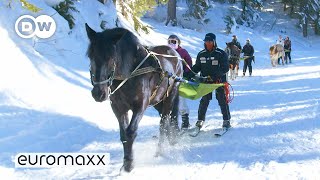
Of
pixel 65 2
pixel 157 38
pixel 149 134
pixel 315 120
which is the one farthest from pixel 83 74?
pixel 157 38

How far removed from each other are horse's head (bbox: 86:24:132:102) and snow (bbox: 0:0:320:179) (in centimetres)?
134

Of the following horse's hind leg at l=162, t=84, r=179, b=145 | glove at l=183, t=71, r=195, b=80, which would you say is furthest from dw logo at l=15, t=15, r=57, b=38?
horse's hind leg at l=162, t=84, r=179, b=145

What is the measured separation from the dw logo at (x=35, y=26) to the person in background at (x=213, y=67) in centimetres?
→ 667

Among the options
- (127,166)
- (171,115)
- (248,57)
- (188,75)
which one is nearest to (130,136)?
(127,166)

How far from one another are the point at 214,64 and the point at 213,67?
0.10 m

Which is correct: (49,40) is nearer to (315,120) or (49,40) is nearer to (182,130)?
(182,130)

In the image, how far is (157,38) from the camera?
26.2m

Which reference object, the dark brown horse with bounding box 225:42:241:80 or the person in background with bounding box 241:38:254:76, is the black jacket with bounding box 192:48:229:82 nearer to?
the dark brown horse with bounding box 225:42:241:80

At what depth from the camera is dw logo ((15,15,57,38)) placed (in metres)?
13.2

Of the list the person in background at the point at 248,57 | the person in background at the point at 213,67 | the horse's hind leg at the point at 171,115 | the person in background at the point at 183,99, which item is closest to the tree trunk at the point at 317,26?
the person in background at the point at 248,57

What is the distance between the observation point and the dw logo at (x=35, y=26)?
13164 mm

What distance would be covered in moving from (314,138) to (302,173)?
7.67ft

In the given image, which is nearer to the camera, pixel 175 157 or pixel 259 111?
pixel 175 157

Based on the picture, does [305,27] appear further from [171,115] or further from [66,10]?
[171,115]
